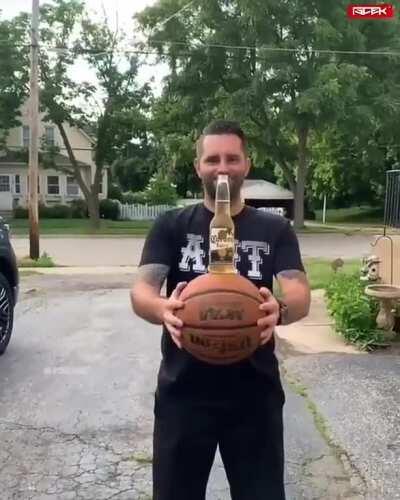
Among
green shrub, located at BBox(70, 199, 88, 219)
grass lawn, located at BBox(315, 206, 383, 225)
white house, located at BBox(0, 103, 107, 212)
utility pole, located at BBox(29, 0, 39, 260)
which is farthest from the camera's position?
grass lawn, located at BBox(315, 206, 383, 225)

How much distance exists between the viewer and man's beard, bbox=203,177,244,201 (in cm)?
201

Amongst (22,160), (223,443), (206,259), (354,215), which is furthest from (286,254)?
(354,215)

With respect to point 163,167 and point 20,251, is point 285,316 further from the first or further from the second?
point 163,167

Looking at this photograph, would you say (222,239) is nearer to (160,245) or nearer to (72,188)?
(160,245)

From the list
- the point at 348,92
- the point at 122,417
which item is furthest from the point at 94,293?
the point at 348,92

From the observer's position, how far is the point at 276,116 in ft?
87.9

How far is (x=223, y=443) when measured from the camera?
82.7 inches

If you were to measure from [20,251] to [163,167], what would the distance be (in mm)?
16844

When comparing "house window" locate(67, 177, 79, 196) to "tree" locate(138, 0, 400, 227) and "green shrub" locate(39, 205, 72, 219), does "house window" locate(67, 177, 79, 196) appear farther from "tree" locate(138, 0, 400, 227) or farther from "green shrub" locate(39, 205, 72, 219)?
"tree" locate(138, 0, 400, 227)

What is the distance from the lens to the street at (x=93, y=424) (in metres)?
3.21

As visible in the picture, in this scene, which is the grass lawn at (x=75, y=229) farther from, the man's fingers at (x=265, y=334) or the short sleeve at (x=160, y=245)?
the man's fingers at (x=265, y=334)

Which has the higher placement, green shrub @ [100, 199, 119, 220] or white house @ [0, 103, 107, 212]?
white house @ [0, 103, 107, 212]

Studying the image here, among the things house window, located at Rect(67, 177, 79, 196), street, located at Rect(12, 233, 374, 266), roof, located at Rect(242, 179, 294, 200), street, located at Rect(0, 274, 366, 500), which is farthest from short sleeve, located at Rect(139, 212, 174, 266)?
house window, located at Rect(67, 177, 79, 196)

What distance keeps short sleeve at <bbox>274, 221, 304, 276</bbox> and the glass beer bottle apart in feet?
1.01
